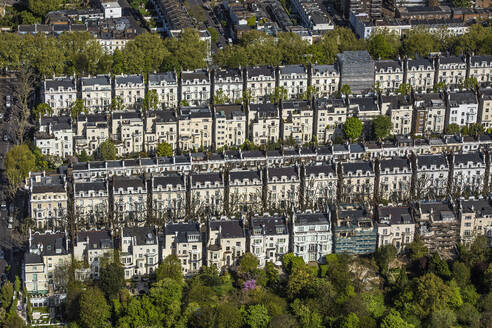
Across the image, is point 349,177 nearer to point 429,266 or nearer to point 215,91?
point 429,266

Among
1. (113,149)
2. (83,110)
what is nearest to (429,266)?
(113,149)

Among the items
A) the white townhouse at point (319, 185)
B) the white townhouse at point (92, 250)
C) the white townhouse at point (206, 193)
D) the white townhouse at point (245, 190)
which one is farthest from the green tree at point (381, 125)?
the white townhouse at point (92, 250)

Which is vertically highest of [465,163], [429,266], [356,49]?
[356,49]

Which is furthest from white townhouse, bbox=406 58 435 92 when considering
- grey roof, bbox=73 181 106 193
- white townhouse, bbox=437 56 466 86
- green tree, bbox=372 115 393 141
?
grey roof, bbox=73 181 106 193

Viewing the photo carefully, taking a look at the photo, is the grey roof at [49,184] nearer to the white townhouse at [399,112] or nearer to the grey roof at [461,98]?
the white townhouse at [399,112]

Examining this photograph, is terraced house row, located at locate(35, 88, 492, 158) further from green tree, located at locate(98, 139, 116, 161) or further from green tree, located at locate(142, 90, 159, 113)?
green tree, located at locate(142, 90, 159, 113)

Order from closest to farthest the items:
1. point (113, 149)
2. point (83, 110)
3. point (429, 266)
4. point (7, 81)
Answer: point (429, 266) → point (113, 149) → point (83, 110) → point (7, 81)

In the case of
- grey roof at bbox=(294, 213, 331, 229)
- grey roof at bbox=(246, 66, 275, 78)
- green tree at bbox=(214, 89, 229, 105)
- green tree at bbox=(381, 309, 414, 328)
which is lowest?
green tree at bbox=(381, 309, 414, 328)
